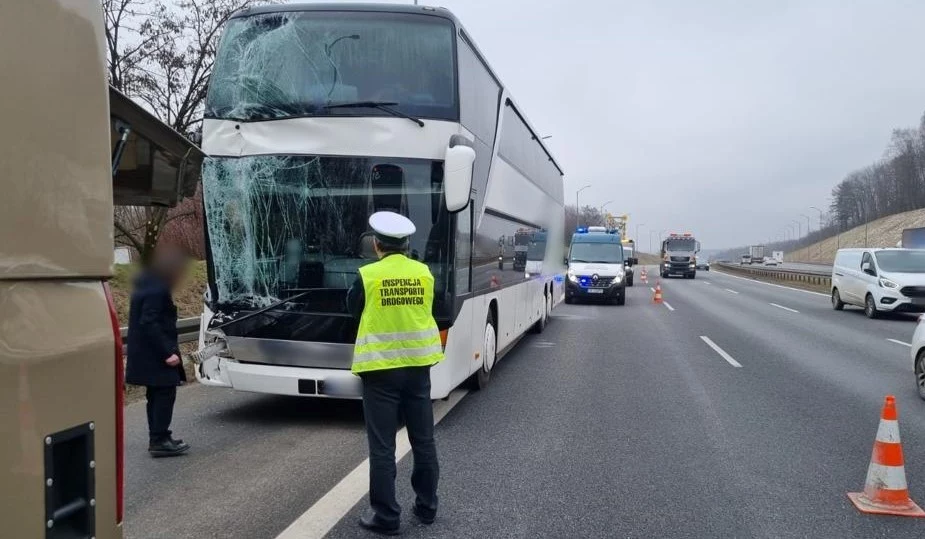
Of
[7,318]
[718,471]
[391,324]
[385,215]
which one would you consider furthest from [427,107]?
[7,318]

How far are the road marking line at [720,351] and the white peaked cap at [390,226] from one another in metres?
8.36

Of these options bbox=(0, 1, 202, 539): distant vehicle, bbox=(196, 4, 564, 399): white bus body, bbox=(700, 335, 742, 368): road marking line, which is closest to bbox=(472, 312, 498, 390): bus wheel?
bbox=(196, 4, 564, 399): white bus body

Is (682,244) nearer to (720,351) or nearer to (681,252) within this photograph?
(681,252)

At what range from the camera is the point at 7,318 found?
1.78 m

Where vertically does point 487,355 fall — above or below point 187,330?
below

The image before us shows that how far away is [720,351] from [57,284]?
12.5m

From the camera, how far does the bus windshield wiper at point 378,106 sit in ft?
22.6

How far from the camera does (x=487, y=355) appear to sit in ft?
30.3

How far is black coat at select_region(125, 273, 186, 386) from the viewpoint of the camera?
5926 mm

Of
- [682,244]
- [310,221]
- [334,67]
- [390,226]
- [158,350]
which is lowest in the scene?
[158,350]

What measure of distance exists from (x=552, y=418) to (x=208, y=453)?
3416 mm

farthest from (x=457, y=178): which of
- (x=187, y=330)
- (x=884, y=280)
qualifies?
(x=884, y=280)

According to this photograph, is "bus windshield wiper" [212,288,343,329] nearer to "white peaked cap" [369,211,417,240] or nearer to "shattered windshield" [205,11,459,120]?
"shattered windshield" [205,11,459,120]

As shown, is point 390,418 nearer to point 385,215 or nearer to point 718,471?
point 385,215
